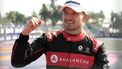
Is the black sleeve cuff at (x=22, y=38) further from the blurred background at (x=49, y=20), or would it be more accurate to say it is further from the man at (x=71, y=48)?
the blurred background at (x=49, y=20)

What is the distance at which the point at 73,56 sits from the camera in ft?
2.97

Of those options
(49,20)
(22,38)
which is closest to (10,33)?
(49,20)

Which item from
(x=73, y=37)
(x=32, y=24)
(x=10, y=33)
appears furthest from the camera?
(x=10, y=33)

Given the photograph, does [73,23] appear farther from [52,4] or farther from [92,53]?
[52,4]

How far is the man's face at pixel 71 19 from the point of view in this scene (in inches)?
34.0

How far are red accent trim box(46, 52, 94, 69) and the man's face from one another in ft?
0.35

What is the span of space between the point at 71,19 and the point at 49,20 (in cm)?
32

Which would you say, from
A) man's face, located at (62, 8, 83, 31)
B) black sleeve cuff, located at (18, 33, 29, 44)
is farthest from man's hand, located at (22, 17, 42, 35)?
man's face, located at (62, 8, 83, 31)

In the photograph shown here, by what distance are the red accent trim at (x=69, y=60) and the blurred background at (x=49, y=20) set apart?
9.0 inches

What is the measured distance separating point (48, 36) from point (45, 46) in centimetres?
4

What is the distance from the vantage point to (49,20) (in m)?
1.17

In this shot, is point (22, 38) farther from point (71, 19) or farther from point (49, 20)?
point (49, 20)

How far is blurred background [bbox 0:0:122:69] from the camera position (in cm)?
115

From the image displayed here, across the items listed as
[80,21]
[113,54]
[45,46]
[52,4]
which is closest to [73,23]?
[80,21]
